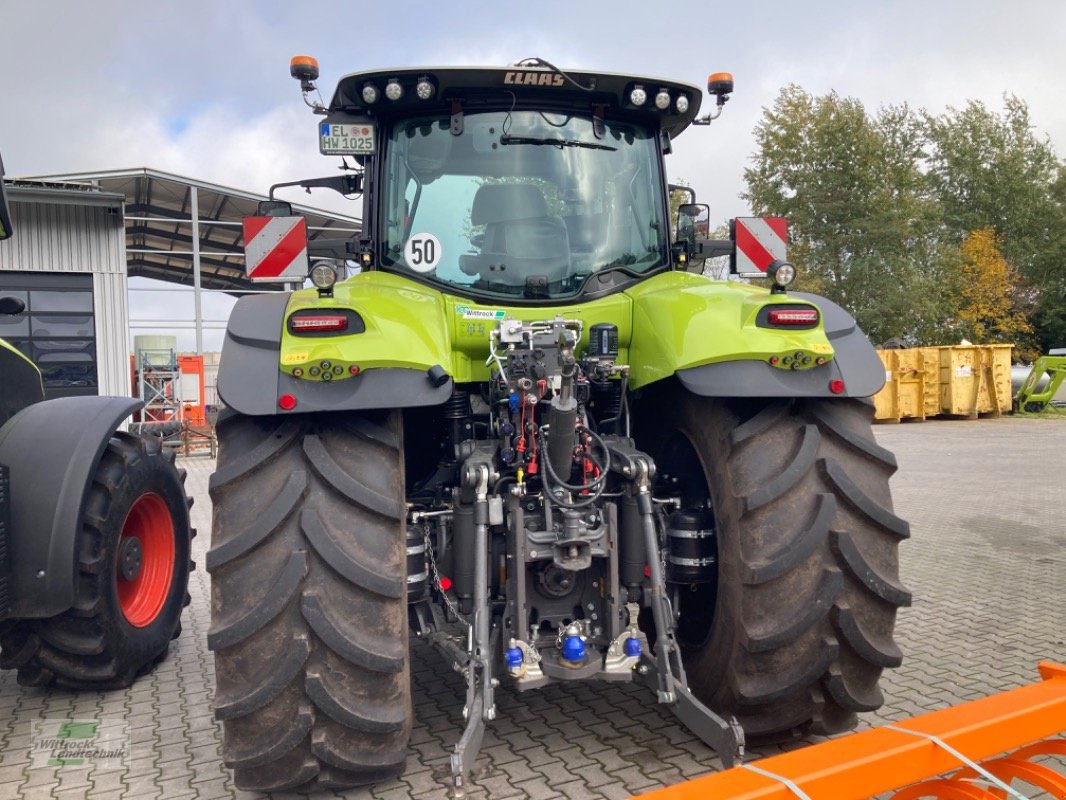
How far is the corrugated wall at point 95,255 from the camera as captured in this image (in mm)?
15375

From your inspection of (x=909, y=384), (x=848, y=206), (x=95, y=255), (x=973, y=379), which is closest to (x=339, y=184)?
(x=95, y=255)

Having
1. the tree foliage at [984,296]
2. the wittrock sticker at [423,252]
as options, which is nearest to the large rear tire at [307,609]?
the wittrock sticker at [423,252]

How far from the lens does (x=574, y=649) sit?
297 centimetres

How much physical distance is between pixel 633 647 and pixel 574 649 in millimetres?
216

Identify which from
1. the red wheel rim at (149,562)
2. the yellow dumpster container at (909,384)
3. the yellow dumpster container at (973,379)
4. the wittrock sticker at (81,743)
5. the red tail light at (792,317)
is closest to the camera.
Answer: the red tail light at (792,317)

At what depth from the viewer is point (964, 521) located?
8586 mm

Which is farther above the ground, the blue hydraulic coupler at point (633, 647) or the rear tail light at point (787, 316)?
the rear tail light at point (787, 316)

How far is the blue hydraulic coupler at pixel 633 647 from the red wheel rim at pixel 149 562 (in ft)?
8.84

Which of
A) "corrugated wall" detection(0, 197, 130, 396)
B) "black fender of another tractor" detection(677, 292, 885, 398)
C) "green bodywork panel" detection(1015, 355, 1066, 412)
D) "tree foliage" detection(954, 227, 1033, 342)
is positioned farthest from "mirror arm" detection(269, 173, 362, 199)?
"tree foliage" detection(954, 227, 1033, 342)

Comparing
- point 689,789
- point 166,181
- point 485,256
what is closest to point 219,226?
point 166,181

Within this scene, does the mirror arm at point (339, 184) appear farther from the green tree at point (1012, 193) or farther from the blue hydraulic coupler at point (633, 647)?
the green tree at point (1012, 193)

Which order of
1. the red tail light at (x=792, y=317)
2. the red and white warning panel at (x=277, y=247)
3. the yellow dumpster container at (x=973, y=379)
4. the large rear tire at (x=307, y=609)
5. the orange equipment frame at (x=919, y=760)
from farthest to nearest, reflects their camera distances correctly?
1. the yellow dumpster container at (x=973, y=379)
2. the red and white warning panel at (x=277, y=247)
3. the red tail light at (x=792, y=317)
4. the large rear tire at (x=307, y=609)
5. the orange equipment frame at (x=919, y=760)

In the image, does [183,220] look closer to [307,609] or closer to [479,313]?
[479,313]

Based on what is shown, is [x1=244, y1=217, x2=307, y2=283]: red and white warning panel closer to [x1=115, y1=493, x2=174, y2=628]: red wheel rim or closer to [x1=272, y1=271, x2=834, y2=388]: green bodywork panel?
[x1=272, y1=271, x2=834, y2=388]: green bodywork panel
